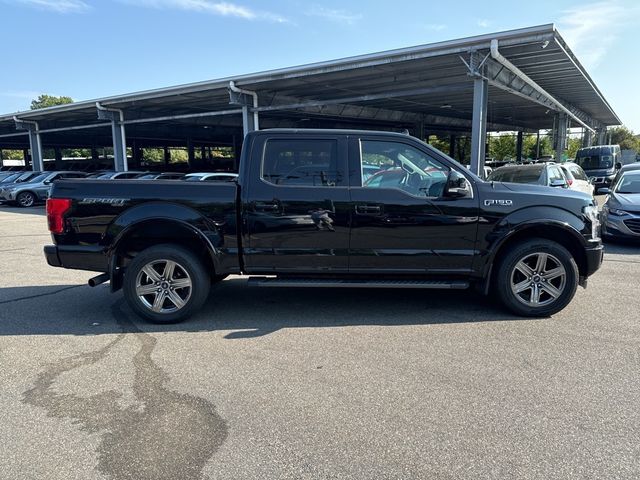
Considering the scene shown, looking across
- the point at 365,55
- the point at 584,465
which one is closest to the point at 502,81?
the point at 365,55

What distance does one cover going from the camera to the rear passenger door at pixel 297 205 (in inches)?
193

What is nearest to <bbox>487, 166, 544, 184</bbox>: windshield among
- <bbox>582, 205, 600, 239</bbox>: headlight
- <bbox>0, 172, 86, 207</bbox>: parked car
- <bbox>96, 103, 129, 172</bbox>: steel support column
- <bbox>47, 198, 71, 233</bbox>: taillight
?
<bbox>582, 205, 600, 239</bbox>: headlight

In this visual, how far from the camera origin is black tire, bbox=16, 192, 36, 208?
68.1ft

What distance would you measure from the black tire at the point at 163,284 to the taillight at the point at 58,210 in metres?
0.86

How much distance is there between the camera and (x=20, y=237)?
1152 centimetres

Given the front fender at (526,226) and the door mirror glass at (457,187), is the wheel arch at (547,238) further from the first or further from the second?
the door mirror glass at (457,187)

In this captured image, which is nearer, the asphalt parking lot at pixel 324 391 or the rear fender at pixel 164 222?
the asphalt parking lot at pixel 324 391

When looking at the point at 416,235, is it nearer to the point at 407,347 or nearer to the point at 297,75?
the point at 407,347

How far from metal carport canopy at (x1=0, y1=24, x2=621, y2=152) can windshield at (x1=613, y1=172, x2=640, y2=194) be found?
404 cm

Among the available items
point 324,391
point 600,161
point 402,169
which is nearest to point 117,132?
point 402,169

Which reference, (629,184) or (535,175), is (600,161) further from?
(535,175)

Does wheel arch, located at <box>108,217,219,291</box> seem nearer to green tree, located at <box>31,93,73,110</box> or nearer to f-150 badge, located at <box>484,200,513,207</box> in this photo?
f-150 badge, located at <box>484,200,513,207</box>

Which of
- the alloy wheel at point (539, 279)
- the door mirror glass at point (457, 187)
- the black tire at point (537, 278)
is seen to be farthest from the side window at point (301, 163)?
the alloy wheel at point (539, 279)

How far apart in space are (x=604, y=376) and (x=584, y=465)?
4.32ft
